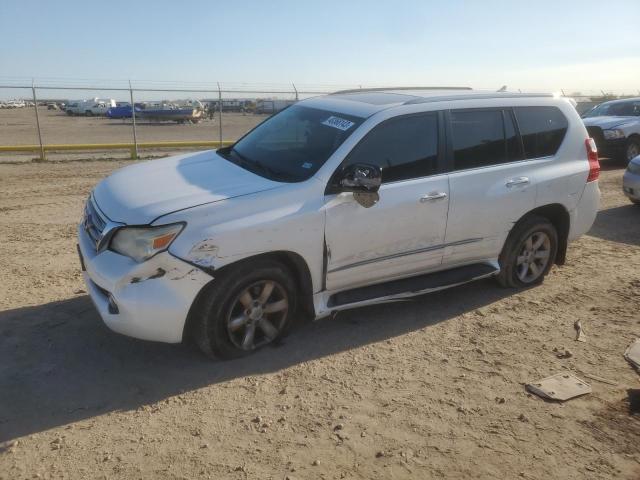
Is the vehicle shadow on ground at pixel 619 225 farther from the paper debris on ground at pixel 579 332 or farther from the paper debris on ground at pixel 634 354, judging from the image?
the paper debris on ground at pixel 634 354

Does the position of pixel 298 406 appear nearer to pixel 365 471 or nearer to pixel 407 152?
pixel 365 471

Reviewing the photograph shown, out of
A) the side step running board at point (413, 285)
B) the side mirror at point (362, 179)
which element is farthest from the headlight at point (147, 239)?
the side step running board at point (413, 285)

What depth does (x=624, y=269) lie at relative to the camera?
623 centimetres

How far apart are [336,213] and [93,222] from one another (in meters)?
1.76

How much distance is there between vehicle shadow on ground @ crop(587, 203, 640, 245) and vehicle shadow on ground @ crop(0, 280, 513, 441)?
11.2 ft

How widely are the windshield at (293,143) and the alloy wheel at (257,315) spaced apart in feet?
2.68

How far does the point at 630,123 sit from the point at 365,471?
1334cm

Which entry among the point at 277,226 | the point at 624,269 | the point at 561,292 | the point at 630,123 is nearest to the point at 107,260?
the point at 277,226

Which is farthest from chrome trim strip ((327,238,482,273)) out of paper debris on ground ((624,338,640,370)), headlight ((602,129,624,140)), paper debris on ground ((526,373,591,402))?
headlight ((602,129,624,140))

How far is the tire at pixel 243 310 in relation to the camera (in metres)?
3.82

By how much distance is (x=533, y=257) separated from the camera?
18.1ft

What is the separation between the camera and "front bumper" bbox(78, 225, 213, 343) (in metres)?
3.63

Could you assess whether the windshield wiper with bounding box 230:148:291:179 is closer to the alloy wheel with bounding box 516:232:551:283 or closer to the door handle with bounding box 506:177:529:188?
the door handle with bounding box 506:177:529:188

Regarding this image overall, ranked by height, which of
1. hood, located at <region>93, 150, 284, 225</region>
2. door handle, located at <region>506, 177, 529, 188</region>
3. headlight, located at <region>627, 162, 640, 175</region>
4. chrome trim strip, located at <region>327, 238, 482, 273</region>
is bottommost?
chrome trim strip, located at <region>327, 238, 482, 273</region>
